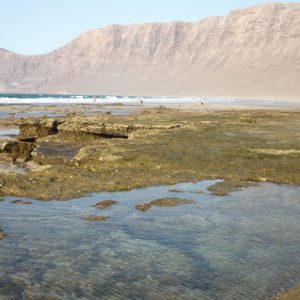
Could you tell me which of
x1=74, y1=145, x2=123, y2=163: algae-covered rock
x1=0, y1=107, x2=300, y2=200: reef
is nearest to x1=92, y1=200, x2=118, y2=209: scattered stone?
x1=0, y1=107, x2=300, y2=200: reef

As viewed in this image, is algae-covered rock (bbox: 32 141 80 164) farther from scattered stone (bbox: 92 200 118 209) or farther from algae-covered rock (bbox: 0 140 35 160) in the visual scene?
scattered stone (bbox: 92 200 118 209)

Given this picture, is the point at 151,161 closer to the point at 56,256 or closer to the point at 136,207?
the point at 136,207

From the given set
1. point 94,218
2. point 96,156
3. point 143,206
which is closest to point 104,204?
point 143,206

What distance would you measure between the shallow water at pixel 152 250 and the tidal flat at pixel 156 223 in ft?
0.11

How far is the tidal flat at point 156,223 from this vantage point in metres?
10.2

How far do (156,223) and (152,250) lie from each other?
7.85ft

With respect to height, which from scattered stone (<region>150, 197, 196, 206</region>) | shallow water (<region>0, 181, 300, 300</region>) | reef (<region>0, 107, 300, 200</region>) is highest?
reef (<region>0, 107, 300, 200</region>)

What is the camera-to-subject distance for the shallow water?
32.5ft

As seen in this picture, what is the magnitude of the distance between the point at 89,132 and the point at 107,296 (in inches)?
1071

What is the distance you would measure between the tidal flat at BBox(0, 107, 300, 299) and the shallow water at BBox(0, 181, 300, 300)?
0.03m

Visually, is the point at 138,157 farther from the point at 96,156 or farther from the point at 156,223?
the point at 156,223

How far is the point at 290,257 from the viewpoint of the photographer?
11609 millimetres

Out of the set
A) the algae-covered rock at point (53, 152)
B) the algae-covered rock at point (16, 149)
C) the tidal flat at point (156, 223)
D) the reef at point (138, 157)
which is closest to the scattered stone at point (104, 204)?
the tidal flat at point (156, 223)

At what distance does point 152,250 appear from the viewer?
12.2 m
